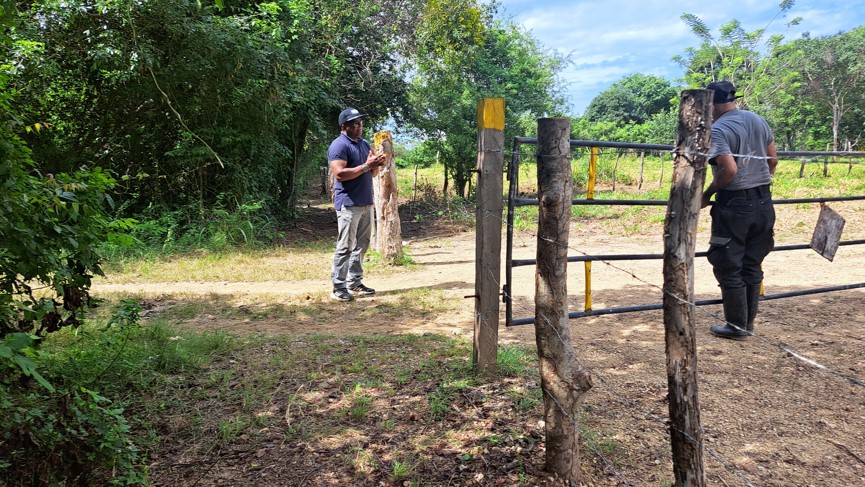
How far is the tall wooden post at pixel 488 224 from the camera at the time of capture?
3006 mm

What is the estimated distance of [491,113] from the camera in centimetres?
299

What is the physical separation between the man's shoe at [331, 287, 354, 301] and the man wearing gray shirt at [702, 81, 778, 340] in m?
3.28

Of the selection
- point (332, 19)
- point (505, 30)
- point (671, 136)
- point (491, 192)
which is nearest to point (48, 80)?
point (332, 19)

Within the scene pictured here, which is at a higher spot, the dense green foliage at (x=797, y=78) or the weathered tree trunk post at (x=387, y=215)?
the dense green foliage at (x=797, y=78)

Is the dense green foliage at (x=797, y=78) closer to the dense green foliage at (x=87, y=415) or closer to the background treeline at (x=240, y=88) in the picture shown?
the background treeline at (x=240, y=88)

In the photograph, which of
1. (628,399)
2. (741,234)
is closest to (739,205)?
(741,234)

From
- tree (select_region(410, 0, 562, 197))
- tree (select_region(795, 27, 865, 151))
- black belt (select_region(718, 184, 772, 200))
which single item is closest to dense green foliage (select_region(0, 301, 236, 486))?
black belt (select_region(718, 184, 772, 200))

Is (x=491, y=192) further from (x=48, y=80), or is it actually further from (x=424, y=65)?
(x=424, y=65)

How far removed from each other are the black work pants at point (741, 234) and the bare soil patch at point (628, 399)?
0.50 metres

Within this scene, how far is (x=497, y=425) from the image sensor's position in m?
2.74

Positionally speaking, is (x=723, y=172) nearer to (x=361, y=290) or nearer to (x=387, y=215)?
(x=361, y=290)

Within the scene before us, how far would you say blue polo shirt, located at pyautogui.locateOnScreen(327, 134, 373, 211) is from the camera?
517cm

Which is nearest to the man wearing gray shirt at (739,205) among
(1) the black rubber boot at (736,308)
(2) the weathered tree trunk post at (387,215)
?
(1) the black rubber boot at (736,308)

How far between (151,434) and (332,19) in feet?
34.2
